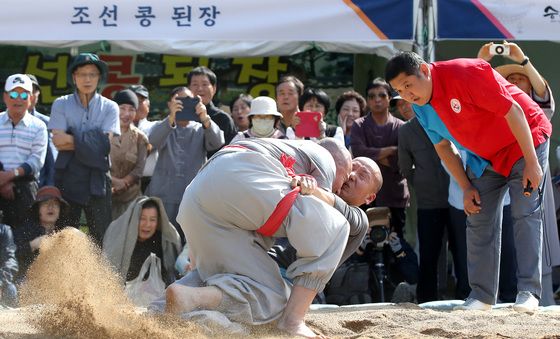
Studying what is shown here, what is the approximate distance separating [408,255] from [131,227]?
2.00 m

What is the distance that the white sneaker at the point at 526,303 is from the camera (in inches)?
217

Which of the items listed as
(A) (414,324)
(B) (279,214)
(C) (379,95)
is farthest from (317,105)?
(B) (279,214)

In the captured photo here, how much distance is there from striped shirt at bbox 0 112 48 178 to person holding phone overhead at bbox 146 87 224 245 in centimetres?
82

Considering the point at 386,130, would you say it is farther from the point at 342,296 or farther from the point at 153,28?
the point at 153,28

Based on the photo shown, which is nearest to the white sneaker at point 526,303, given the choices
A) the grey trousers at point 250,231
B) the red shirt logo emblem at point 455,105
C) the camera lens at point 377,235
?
the red shirt logo emblem at point 455,105

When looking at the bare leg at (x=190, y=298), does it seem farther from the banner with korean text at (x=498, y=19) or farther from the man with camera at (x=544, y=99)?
the banner with korean text at (x=498, y=19)

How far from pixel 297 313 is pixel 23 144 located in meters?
3.48

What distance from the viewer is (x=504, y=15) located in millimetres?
7332

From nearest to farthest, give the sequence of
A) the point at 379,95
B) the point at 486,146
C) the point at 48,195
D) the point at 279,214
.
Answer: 1. the point at 279,214
2. the point at 486,146
3. the point at 48,195
4. the point at 379,95

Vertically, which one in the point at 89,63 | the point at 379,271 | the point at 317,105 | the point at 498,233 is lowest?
the point at 379,271

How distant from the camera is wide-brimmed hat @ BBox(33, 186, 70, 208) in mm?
6965

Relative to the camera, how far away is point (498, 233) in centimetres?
578

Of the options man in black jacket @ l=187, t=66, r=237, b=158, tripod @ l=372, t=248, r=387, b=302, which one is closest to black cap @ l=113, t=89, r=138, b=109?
man in black jacket @ l=187, t=66, r=237, b=158

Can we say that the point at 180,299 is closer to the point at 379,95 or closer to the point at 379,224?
the point at 379,224
